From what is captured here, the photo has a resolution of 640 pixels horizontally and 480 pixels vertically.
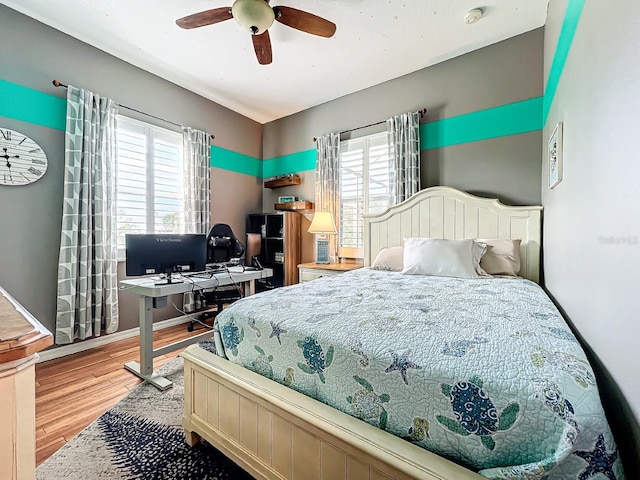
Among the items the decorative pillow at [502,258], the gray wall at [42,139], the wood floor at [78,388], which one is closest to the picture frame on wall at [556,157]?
the decorative pillow at [502,258]

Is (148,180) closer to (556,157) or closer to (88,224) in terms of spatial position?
(88,224)

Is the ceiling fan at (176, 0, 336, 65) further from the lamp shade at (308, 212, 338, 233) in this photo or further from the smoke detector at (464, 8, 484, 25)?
the lamp shade at (308, 212, 338, 233)

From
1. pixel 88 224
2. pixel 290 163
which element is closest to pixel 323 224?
pixel 290 163

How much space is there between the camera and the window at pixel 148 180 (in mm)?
2967

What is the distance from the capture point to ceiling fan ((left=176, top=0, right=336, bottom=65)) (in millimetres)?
1867

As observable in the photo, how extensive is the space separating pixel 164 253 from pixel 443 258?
217 centimetres

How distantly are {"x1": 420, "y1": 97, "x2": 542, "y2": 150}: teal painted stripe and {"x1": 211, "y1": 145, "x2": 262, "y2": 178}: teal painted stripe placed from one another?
2.53m

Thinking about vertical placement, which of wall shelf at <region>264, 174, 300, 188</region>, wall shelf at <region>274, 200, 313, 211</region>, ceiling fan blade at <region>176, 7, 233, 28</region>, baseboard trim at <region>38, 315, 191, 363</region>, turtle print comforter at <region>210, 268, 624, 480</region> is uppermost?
ceiling fan blade at <region>176, 7, 233, 28</region>

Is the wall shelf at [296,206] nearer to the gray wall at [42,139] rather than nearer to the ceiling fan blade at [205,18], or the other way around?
the gray wall at [42,139]

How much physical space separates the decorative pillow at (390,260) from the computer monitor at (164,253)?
157 cm

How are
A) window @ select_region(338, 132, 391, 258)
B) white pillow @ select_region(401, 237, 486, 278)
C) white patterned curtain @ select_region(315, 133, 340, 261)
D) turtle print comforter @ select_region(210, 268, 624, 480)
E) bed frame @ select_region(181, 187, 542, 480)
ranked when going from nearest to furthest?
turtle print comforter @ select_region(210, 268, 624, 480), bed frame @ select_region(181, 187, 542, 480), white pillow @ select_region(401, 237, 486, 278), window @ select_region(338, 132, 391, 258), white patterned curtain @ select_region(315, 133, 340, 261)

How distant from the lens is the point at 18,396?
21.4 inches

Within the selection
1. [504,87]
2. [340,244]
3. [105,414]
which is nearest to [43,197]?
[105,414]

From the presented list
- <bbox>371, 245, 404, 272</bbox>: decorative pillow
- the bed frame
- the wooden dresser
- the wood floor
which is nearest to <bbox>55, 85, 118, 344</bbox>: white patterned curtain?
the wood floor
